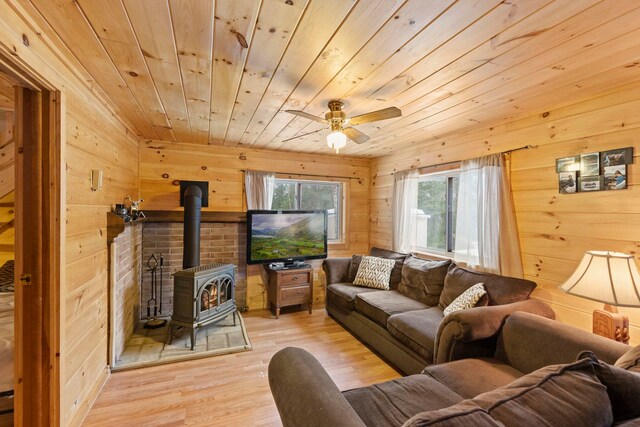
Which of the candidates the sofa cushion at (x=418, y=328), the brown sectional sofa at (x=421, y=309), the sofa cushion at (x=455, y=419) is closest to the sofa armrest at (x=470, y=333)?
the brown sectional sofa at (x=421, y=309)

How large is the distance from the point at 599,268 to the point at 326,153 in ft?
11.0

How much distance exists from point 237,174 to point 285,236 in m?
1.11

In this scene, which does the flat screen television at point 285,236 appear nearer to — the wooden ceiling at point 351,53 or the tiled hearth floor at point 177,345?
the tiled hearth floor at point 177,345

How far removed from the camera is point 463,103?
2.31 metres

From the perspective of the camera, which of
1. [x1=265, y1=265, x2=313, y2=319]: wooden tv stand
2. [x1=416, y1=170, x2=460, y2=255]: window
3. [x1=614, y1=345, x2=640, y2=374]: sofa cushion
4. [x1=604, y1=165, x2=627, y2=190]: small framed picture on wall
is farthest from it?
[x1=265, y1=265, x2=313, y2=319]: wooden tv stand

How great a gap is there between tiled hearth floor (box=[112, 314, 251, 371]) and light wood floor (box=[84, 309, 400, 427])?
0.30ft

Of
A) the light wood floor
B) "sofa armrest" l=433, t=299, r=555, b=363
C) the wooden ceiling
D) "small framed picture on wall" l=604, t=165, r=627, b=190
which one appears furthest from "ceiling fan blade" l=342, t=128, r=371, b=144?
the light wood floor

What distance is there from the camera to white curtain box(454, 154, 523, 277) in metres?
2.64

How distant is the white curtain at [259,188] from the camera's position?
4.02 metres

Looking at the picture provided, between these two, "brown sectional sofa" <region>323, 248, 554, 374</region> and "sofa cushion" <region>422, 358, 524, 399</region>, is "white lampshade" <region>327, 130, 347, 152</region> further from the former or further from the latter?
"sofa cushion" <region>422, 358, 524, 399</region>

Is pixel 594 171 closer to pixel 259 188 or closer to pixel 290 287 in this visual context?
pixel 290 287

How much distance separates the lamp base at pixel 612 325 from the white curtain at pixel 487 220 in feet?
2.52

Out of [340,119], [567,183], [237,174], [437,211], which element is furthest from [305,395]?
[237,174]

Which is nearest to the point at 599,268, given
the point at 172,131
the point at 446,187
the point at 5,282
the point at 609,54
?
the point at 609,54
